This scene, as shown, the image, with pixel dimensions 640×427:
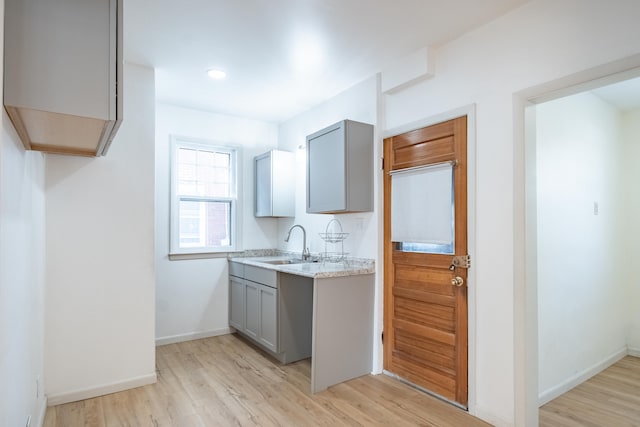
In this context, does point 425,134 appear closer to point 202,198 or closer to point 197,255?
point 202,198

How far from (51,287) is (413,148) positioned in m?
2.90

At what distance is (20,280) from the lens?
1.88 metres

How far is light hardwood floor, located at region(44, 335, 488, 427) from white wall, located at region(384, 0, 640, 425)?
0.37 m

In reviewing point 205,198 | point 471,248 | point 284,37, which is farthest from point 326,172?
point 205,198

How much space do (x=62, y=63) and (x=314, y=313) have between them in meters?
2.17

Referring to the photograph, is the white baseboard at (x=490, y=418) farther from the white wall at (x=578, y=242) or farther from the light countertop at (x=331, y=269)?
the light countertop at (x=331, y=269)

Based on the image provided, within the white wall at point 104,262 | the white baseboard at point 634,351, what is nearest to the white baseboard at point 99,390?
the white wall at point 104,262

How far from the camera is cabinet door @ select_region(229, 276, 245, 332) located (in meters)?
4.04

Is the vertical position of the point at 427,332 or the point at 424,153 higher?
the point at 424,153

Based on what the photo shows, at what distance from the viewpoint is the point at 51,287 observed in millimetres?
2645

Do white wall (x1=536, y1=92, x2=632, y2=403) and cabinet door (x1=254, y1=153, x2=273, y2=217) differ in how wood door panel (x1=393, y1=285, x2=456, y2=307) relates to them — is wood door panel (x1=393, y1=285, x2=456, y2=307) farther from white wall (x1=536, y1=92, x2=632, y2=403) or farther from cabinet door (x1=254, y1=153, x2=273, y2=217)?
cabinet door (x1=254, y1=153, x2=273, y2=217)

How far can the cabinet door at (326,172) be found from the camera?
10.3ft

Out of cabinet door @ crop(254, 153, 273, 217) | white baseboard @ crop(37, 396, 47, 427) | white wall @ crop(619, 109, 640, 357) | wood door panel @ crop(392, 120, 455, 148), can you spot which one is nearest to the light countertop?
cabinet door @ crop(254, 153, 273, 217)

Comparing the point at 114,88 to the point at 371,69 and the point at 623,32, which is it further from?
the point at 623,32
